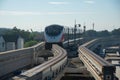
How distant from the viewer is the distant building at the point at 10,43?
92.1m

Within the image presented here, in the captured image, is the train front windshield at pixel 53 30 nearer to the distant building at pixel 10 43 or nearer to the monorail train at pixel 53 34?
the monorail train at pixel 53 34

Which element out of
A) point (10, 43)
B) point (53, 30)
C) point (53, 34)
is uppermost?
point (53, 30)

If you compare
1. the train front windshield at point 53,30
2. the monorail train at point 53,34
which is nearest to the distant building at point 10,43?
the monorail train at point 53,34

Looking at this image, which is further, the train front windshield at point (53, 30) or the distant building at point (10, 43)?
the distant building at point (10, 43)

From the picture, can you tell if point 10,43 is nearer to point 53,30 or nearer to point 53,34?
point 53,30

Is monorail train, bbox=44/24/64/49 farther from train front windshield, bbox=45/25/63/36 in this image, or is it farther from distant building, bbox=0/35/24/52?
distant building, bbox=0/35/24/52

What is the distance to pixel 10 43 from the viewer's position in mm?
93688

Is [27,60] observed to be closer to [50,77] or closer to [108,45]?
[50,77]

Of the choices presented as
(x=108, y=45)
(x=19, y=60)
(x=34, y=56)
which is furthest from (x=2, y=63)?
(x=108, y=45)

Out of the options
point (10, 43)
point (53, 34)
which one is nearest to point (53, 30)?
point (53, 34)

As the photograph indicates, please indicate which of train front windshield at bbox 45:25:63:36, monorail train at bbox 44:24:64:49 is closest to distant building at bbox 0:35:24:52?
monorail train at bbox 44:24:64:49

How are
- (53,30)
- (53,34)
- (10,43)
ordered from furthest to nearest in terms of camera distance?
1. (10,43)
2. (53,30)
3. (53,34)

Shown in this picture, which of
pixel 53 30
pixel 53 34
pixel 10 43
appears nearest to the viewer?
pixel 53 34

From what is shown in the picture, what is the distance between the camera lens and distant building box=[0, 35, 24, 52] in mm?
92081
